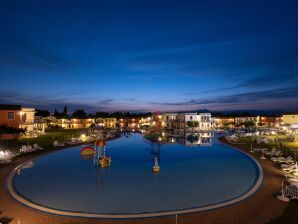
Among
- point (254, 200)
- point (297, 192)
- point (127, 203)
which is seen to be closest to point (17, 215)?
point (127, 203)

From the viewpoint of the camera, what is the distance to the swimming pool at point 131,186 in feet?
37.3

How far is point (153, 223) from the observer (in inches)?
363

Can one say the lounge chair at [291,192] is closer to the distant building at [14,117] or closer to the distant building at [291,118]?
the distant building at [14,117]

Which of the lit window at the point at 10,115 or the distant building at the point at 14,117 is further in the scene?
the lit window at the point at 10,115

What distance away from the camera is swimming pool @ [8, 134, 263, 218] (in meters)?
11.4

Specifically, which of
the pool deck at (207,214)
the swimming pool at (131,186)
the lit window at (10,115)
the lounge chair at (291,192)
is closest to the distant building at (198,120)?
the lit window at (10,115)

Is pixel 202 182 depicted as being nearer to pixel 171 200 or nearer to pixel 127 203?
pixel 171 200

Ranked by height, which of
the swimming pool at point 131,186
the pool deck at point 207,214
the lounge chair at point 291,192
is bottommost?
the swimming pool at point 131,186

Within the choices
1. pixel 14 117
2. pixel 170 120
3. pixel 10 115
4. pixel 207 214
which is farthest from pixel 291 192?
pixel 170 120

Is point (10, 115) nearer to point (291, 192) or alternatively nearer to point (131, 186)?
point (131, 186)

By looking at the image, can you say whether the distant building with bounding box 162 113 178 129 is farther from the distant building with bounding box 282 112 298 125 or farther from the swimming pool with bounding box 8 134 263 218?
the swimming pool with bounding box 8 134 263 218

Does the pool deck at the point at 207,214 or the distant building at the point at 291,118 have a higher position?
the distant building at the point at 291,118

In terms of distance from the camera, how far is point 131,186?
1489 cm

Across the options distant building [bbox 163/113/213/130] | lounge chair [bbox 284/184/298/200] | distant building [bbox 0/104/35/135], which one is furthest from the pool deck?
distant building [bbox 163/113/213/130]
